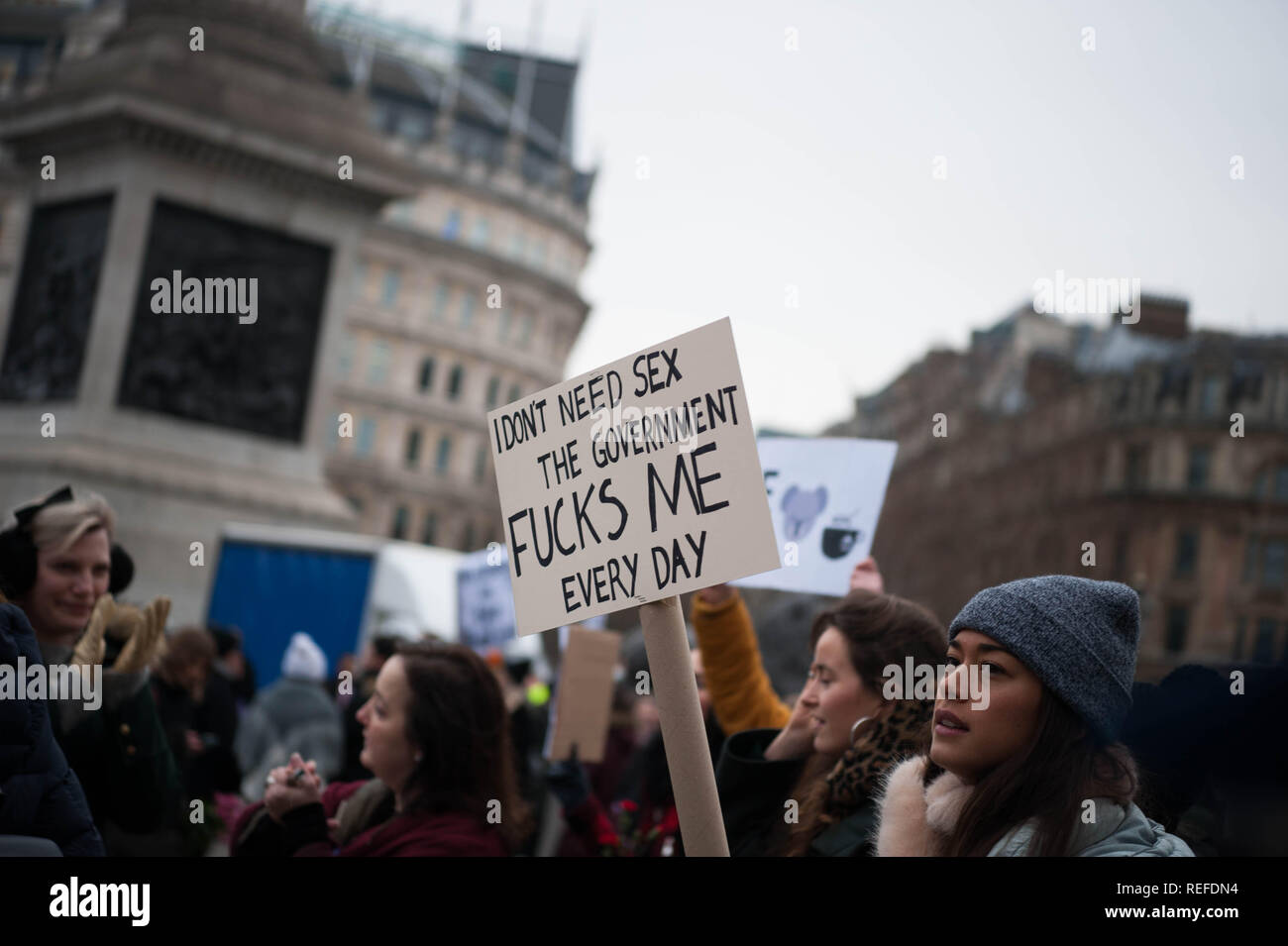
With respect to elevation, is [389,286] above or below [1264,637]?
above

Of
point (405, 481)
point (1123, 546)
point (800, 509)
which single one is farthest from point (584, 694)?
point (405, 481)

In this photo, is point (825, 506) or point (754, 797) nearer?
point (754, 797)

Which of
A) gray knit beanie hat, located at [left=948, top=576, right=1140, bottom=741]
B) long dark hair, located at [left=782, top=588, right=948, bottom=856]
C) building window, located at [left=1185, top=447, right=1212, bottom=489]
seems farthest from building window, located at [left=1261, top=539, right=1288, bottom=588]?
gray knit beanie hat, located at [left=948, top=576, right=1140, bottom=741]

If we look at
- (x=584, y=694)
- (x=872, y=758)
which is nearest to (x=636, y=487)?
(x=872, y=758)

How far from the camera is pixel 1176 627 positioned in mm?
62906

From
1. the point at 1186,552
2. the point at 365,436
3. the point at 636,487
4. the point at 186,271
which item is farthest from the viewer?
the point at 365,436

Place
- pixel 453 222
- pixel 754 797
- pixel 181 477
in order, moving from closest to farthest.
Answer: pixel 754 797
pixel 181 477
pixel 453 222

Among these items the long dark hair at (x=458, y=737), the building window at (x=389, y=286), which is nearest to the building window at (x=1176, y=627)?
the building window at (x=389, y=286)

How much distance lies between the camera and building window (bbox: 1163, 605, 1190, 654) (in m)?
62.7

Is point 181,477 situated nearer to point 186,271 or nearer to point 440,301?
point 186,271

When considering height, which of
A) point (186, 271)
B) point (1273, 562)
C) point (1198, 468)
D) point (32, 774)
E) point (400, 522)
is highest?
point (400, 522)

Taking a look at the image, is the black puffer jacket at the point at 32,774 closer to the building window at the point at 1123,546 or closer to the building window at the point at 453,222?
the building window at the point at 1123,546

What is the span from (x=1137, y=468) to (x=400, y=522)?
3722 cm
